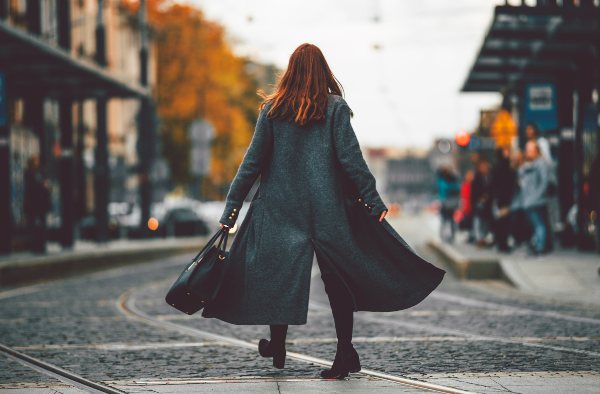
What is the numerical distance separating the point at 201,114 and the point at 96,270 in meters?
34.0

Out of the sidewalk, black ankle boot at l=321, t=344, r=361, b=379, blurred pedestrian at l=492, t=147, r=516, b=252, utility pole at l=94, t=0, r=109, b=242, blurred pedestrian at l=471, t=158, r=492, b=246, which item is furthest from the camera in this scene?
utility pole at l=94, t=0, r=109, b=242

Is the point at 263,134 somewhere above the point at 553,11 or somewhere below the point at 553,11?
below

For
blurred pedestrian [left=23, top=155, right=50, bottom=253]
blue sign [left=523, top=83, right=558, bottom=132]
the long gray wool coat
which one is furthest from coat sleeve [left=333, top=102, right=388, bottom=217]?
blurred pedestrian [left=23, top=155, right=50, bottom=253]

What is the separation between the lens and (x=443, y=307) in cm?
1199

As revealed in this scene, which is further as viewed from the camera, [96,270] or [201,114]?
[201,114]

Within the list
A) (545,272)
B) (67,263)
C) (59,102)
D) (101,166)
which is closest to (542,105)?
(545,272)

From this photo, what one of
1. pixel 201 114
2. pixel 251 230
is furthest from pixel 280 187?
pixel 201 114

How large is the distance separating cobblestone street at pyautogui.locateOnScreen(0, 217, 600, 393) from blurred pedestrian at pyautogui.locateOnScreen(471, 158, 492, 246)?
28.5 ft

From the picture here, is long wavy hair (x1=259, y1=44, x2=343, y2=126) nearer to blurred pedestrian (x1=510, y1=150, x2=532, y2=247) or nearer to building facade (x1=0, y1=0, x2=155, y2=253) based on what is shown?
building facade (x1=0, y1=0, x2=155, y2=253)

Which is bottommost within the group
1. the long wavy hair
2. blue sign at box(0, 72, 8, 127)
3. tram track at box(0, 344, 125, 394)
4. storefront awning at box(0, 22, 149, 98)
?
tram track at box(0, 344, 125, 394)

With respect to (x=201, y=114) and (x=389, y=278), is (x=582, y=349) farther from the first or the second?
(x=201, y=114)

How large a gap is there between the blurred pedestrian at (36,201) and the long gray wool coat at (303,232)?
1696 centimetres

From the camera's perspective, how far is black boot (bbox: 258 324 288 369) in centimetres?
686

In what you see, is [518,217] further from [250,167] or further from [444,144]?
[444,144]
